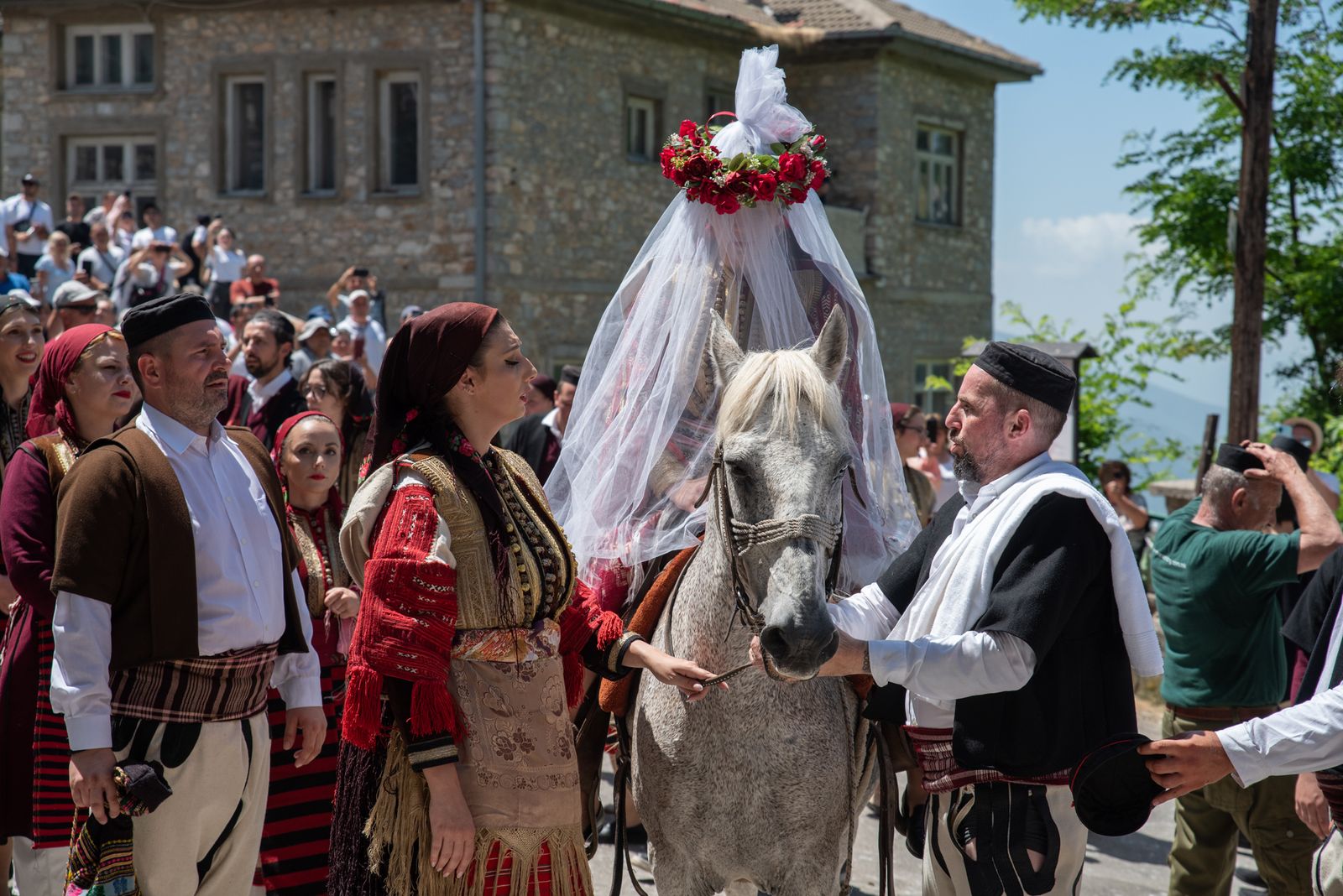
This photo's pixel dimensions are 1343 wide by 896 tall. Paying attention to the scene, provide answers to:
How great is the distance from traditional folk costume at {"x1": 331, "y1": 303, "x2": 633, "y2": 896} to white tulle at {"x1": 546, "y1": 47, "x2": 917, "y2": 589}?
0.99m

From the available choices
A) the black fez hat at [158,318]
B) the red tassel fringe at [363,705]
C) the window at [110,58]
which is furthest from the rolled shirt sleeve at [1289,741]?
the window at [110,58]

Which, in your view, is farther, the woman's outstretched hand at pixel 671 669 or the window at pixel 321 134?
the window at pixel 321 134

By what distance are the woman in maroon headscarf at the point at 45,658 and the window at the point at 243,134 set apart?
1594 cm

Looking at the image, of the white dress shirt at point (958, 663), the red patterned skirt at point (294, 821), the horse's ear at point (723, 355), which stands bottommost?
the red patterned skirt at point (294, 821)

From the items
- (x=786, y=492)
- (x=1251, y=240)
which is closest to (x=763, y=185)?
(x=786, y=492)

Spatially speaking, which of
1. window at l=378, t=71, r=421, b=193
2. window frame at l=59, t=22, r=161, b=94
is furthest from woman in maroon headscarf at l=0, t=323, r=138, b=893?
window frame at l=59, t=22, r=161, b=94

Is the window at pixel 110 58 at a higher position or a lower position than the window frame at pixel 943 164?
higher

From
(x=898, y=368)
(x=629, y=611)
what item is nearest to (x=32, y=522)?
(x=629, y=611)

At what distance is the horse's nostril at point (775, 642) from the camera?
304 centimetres

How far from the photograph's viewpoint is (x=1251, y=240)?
12.4 m

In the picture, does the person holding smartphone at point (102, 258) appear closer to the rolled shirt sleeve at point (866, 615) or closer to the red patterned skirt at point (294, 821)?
the red patterned skirt at point (294, 821)

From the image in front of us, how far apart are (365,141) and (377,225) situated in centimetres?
114

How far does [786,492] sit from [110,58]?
1961cm

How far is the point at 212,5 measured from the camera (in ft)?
63.0
